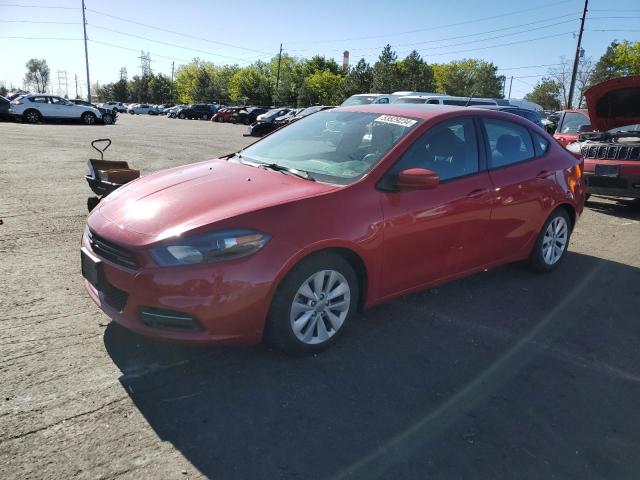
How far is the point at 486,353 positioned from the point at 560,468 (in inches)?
43.4

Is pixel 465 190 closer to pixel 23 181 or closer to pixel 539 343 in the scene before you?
pixel 539 343

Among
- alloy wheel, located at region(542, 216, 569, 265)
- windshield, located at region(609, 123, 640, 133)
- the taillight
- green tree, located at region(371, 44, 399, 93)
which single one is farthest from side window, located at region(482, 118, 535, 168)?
green tree, located at region(371, 44, 399, 93)

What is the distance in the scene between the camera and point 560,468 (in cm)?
239

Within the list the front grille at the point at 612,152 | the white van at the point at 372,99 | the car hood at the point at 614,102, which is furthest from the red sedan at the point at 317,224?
the white van at the point at 372,99

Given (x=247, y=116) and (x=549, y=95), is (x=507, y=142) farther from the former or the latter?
(x=549, y=95)

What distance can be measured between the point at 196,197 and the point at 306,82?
2696 inches

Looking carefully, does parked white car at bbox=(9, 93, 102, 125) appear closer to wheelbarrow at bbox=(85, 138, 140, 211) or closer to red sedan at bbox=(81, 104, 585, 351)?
wheelbarrow at bbox=(85, 138, 140, 211)

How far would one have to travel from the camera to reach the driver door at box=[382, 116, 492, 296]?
3.51 metres

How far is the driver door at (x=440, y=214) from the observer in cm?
351

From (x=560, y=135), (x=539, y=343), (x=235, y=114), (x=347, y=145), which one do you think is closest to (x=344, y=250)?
(x=347, y=145)

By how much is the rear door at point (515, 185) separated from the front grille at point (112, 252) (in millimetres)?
2870

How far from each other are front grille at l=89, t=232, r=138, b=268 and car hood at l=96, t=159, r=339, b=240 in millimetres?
138

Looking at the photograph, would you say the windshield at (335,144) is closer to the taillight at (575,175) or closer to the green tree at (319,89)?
the taillight at (575,175)

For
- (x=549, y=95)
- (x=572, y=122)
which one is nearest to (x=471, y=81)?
(x=549, y=95)
